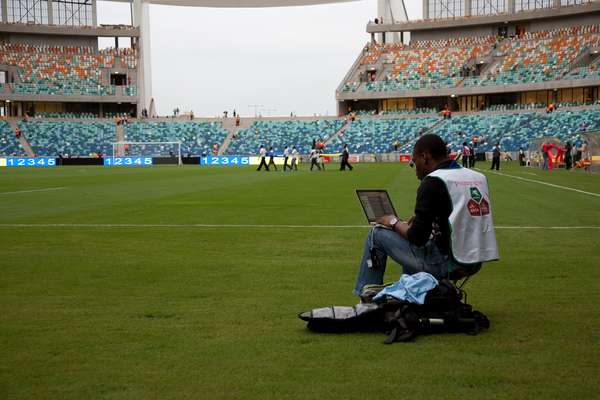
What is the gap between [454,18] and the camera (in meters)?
90.4

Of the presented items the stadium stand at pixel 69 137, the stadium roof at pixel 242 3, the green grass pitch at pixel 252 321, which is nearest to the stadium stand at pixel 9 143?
the stadium stand at pixel 69 137

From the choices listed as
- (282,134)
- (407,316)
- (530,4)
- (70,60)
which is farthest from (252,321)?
(70,60)

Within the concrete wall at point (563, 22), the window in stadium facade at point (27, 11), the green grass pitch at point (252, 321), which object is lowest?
the green grass pitch at point (252, 321)

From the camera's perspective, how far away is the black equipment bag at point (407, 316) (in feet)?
19.9

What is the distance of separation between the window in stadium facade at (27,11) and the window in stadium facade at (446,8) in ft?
164

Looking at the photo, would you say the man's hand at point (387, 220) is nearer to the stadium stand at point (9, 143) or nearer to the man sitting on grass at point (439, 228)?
the man sitting on grass at point (439, 228)

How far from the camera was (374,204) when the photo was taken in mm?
6715

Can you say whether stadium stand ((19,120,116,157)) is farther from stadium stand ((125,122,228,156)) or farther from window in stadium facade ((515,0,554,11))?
window in stadium facade ((515,0,554,11))

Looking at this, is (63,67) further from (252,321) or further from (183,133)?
(252,321)

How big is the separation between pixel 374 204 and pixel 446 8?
304 ft

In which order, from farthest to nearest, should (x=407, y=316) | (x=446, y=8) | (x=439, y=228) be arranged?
(x=446, y=8)
(x=439, y=228)
(x=407, y=316)

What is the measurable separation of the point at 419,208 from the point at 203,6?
338 feet

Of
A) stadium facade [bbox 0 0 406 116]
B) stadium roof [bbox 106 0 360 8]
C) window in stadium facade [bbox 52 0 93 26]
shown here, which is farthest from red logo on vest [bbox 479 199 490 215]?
stadium roof [bbox 106 0 360 8]

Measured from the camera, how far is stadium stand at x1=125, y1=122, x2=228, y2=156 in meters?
83.7
